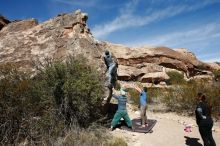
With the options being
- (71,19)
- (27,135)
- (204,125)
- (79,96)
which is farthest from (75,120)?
(71,19)

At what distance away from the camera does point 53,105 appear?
33.8 feet

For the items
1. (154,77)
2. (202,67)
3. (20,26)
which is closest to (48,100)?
(20,26)

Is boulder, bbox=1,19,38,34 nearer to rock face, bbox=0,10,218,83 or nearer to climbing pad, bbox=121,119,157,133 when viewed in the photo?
Result: rock face, bbox=0,10,218,83

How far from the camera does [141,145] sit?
9766 mm

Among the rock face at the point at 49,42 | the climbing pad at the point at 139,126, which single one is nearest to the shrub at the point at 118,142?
the climbing pad at the point at 139,126

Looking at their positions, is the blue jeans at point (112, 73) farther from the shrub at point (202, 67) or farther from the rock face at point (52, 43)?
the shrub at point (202, 67)

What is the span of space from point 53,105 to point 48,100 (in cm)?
22

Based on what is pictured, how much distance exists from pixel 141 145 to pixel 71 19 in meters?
7.17

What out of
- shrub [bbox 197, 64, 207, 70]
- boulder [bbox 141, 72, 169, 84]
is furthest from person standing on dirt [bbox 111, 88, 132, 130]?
shrub [bbox 197, 64, 207, 70]

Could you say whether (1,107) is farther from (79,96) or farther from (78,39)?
(78,39)

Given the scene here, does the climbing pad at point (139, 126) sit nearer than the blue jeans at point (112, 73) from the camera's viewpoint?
Yes

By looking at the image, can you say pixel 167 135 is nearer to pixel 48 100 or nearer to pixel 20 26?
pixel 48 100

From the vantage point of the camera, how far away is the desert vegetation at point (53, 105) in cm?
927

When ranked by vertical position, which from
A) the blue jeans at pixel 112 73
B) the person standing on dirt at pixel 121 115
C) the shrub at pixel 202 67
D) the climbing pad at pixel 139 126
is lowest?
the climbing pad at pixel 139 126
